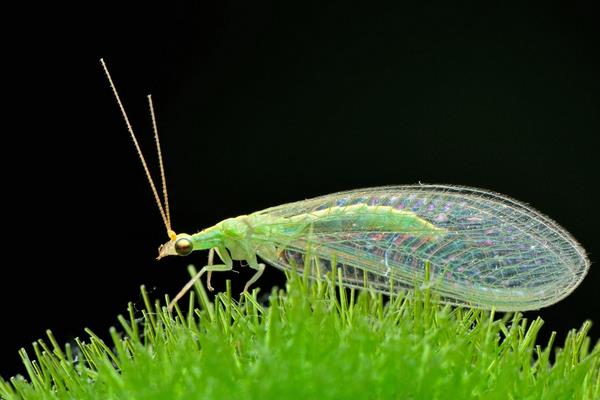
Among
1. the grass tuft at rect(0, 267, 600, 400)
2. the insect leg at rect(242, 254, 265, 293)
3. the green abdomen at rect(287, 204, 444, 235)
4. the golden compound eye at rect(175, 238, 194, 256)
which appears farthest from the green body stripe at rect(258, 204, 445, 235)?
the grass tuft at rect(0, 267, 600, 400)

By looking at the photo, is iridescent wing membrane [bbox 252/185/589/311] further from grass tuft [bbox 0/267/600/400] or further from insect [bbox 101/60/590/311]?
grass tuft [bbox 0/267/600/400]

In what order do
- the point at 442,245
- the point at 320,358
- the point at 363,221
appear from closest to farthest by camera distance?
the point at 320,358
the point at 442,245
the point at 363,221

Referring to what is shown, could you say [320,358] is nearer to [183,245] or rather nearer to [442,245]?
[442,245]

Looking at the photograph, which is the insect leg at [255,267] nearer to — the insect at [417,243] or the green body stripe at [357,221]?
the insect at [417,243]

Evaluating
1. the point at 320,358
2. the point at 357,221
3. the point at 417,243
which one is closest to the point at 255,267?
the point at 357,221

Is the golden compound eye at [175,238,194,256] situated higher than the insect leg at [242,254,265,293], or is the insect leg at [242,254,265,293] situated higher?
the golden compound eye at [175,238,194,256]

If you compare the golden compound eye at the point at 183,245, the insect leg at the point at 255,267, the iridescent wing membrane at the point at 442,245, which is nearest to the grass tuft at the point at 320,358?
the iridescent wing membrane at the point at 442,245

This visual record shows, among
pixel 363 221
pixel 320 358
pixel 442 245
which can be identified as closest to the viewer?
pixel 320 358
